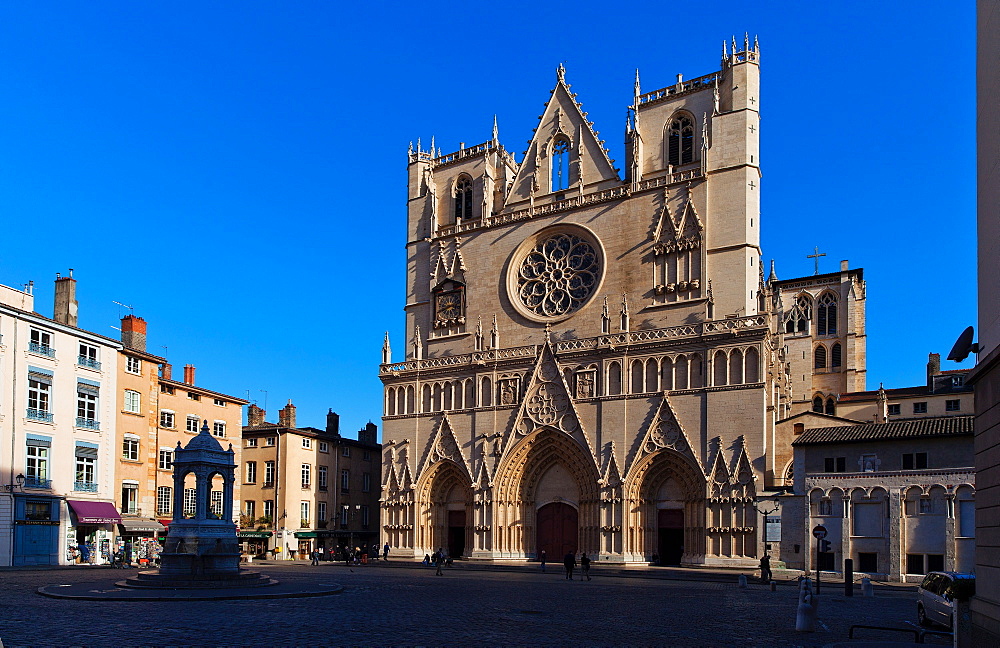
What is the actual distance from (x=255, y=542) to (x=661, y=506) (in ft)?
91.0

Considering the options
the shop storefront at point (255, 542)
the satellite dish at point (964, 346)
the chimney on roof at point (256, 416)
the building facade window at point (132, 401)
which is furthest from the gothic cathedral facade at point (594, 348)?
the satellite dish at point (964, 346)

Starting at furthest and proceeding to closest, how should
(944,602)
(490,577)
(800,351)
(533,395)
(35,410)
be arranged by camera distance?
(800,351)
(533,395)
(35,410)
(490,577)
(944,602)

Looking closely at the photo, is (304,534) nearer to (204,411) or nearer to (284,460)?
(284,460)

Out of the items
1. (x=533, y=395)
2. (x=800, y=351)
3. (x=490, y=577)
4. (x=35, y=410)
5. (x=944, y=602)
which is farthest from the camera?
(x=800, y=351)

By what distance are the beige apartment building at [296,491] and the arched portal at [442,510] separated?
7676mm

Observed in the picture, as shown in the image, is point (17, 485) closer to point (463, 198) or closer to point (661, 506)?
point (661, 506)

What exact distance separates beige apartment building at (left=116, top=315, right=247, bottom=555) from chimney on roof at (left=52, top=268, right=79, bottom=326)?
310cm

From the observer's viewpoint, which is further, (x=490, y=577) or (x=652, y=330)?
(x=652, y=330)

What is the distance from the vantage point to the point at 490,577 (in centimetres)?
4128

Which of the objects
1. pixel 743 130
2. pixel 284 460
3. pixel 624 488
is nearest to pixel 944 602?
pixel 624 488

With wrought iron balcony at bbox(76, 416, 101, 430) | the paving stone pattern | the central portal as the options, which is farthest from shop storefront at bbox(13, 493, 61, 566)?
the central portal

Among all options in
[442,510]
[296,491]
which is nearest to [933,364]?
[442,510]

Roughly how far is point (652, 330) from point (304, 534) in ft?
89.8

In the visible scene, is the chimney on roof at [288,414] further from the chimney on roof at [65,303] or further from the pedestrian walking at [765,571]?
the pedestrian walking at [765,571]
